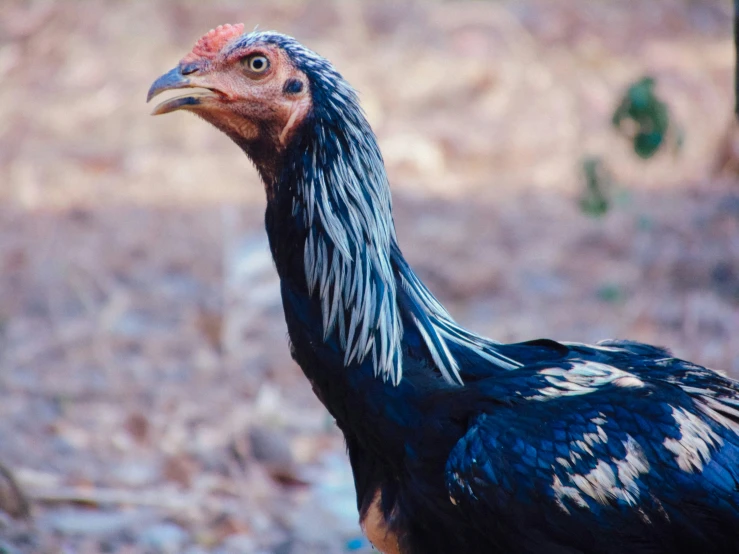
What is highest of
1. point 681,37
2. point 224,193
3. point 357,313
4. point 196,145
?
point 681,37

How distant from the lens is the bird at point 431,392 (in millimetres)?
3061

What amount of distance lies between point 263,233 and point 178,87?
5.98m

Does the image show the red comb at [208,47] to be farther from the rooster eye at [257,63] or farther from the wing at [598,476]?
the wing at [598,476]

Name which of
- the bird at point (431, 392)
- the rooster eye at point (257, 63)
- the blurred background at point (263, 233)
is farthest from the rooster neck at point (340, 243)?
the blurred background at point (263, 233)

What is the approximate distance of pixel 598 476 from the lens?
3.05 m

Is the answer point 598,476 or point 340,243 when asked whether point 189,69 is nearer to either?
point 340,243

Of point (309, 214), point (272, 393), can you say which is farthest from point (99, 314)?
point (309, 214)

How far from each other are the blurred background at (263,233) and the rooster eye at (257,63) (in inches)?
103

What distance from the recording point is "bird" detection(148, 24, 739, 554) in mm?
3061

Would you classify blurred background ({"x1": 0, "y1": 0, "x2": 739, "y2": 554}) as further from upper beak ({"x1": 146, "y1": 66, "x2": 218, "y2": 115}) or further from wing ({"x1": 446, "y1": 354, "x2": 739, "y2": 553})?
upper beak ({"x1": 146, "y1": 66, "x2": 218, "y2": 115})

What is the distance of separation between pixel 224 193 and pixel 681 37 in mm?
9003

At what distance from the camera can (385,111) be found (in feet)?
41.9

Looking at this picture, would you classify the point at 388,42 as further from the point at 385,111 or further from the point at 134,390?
the point at 134,390

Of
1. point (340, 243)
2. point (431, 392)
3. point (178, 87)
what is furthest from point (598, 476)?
point (178, 87)
